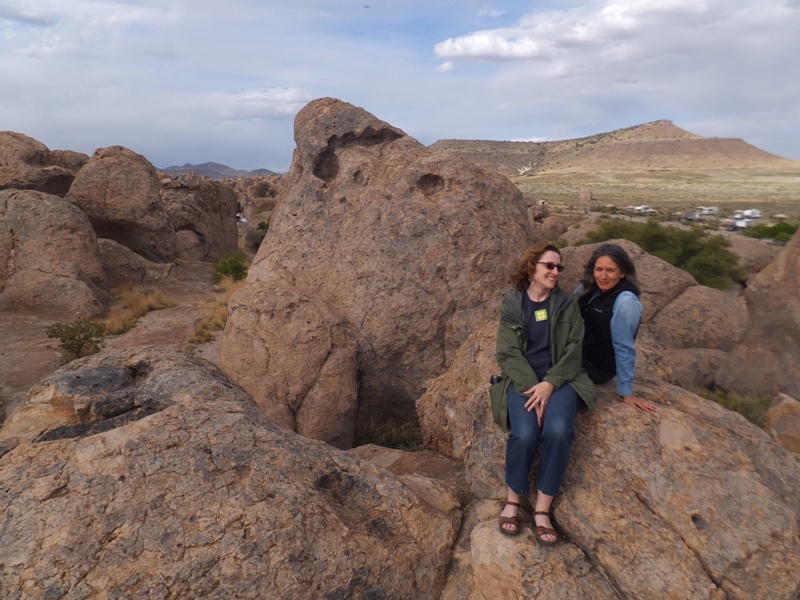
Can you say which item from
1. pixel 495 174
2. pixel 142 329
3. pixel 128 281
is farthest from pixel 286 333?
pixel 128 281

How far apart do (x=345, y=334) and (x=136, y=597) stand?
4256mm

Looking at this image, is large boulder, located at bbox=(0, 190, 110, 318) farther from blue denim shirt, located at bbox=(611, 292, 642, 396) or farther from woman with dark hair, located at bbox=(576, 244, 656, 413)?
blue denim shirt, located at bbox=(611, 292, 642, 396)

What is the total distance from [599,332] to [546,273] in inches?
20.5

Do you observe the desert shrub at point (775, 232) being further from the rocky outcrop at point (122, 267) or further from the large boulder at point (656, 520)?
the rocky outcrop at point (122, 267)

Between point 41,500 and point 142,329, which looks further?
point 142,329

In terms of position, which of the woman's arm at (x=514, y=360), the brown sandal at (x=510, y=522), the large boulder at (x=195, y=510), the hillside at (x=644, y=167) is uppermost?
the woman's arm at (x=514, y=360)

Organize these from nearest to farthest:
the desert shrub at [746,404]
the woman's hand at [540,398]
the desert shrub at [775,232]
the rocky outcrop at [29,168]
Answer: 1. the woman's hand at [540,398]
2. the desert shrub at [746,404]
3. the rocky outcrop at [29,168]
4. the desert shrub at [775,232]

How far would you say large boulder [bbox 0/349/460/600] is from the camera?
105 inches

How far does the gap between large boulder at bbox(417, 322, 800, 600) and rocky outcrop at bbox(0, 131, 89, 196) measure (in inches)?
654

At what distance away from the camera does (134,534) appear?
9.04ft

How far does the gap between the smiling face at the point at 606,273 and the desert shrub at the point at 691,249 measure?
10.5 m

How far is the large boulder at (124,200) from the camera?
1653 centimetres

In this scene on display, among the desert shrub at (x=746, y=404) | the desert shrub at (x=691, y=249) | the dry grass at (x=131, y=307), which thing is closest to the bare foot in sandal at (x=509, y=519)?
the desert shrub at (x=746, y=404)

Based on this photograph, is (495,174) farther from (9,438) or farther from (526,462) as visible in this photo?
(9,438)
